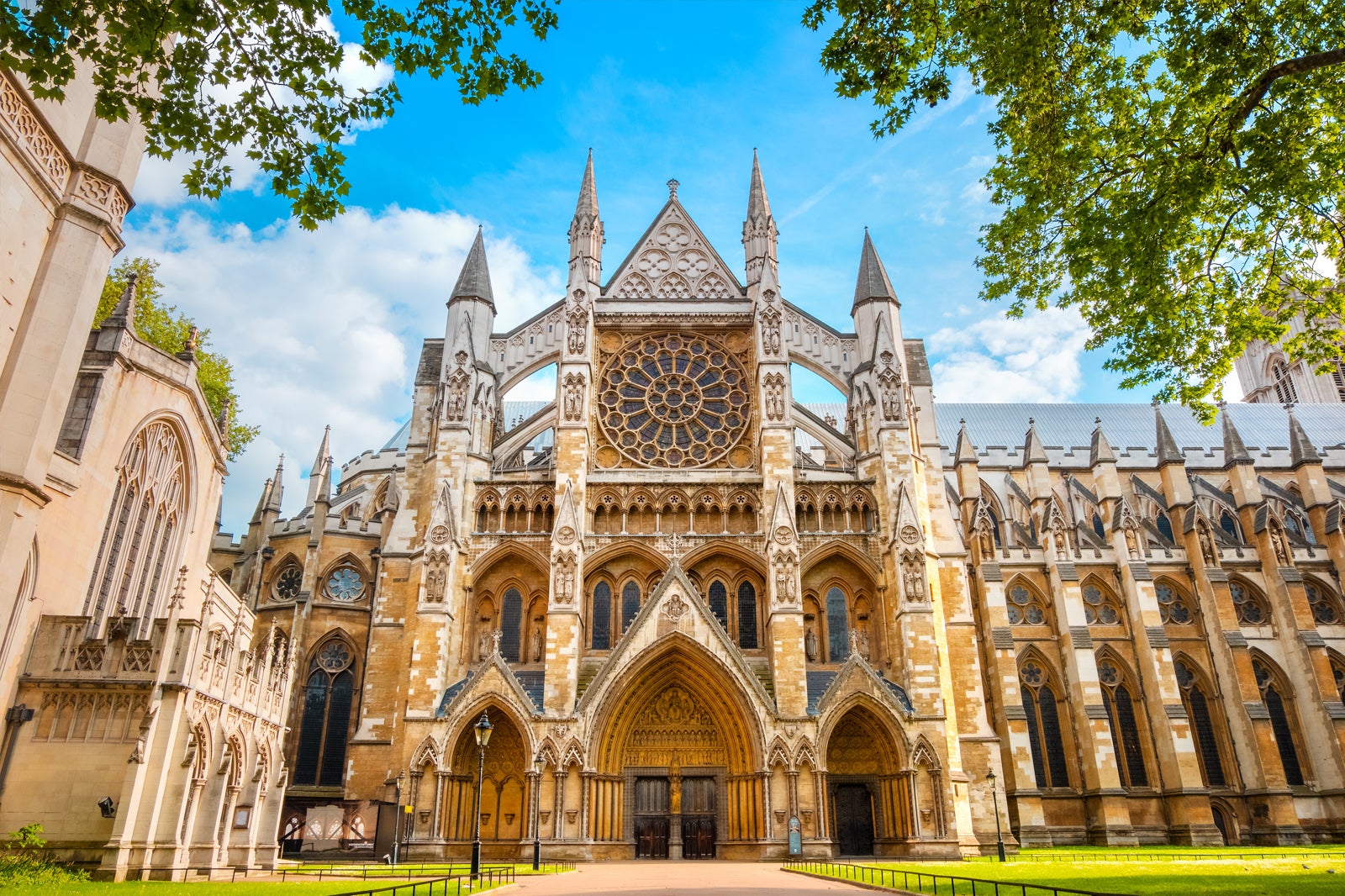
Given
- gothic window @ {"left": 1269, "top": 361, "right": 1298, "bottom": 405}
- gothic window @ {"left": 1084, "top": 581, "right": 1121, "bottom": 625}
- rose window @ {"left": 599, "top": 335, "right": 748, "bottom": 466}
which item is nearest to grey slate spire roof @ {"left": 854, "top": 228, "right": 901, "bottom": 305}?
rose window @ {"left": 599, "top": 335, "right": 748, "bottom": 466}

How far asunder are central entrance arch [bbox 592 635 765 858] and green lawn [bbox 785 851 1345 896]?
4.84m

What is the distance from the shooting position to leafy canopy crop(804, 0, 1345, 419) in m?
11.9

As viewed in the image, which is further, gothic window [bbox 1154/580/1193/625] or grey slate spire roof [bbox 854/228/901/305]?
gothic window [bbox 1154/580/1193/625]

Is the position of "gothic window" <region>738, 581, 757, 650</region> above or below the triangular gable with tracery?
below

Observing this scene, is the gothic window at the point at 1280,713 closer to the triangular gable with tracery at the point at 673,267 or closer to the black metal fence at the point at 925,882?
the black metal fence at the point at 925,882

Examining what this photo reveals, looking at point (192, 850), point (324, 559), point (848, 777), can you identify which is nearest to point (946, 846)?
point (848, 777)

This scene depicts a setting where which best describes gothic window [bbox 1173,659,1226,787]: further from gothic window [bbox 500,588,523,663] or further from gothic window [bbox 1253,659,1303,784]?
gothic window [bbox 500,588,523,663]

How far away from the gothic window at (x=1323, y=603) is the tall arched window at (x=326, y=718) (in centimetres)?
4078

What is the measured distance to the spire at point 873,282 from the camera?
32.7 metres

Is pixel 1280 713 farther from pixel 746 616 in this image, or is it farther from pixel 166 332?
pixel 166 332

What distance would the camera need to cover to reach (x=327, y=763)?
101 feet

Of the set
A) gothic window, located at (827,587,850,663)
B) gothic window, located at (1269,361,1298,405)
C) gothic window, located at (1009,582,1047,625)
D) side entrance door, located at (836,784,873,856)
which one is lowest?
side entrance door, located at (836,784,873,856)

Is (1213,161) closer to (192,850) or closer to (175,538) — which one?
(192,850)

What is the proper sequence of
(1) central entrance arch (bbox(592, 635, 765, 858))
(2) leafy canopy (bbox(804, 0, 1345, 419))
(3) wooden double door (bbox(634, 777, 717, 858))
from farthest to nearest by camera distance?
(3) wooden double door (bbox(634, 777, 717, 858)) < (1) central entrance arch (bbox(592, 635, 765, 858)) < (2) leafy canopy (bbox(804, 0, 1345, 419))
